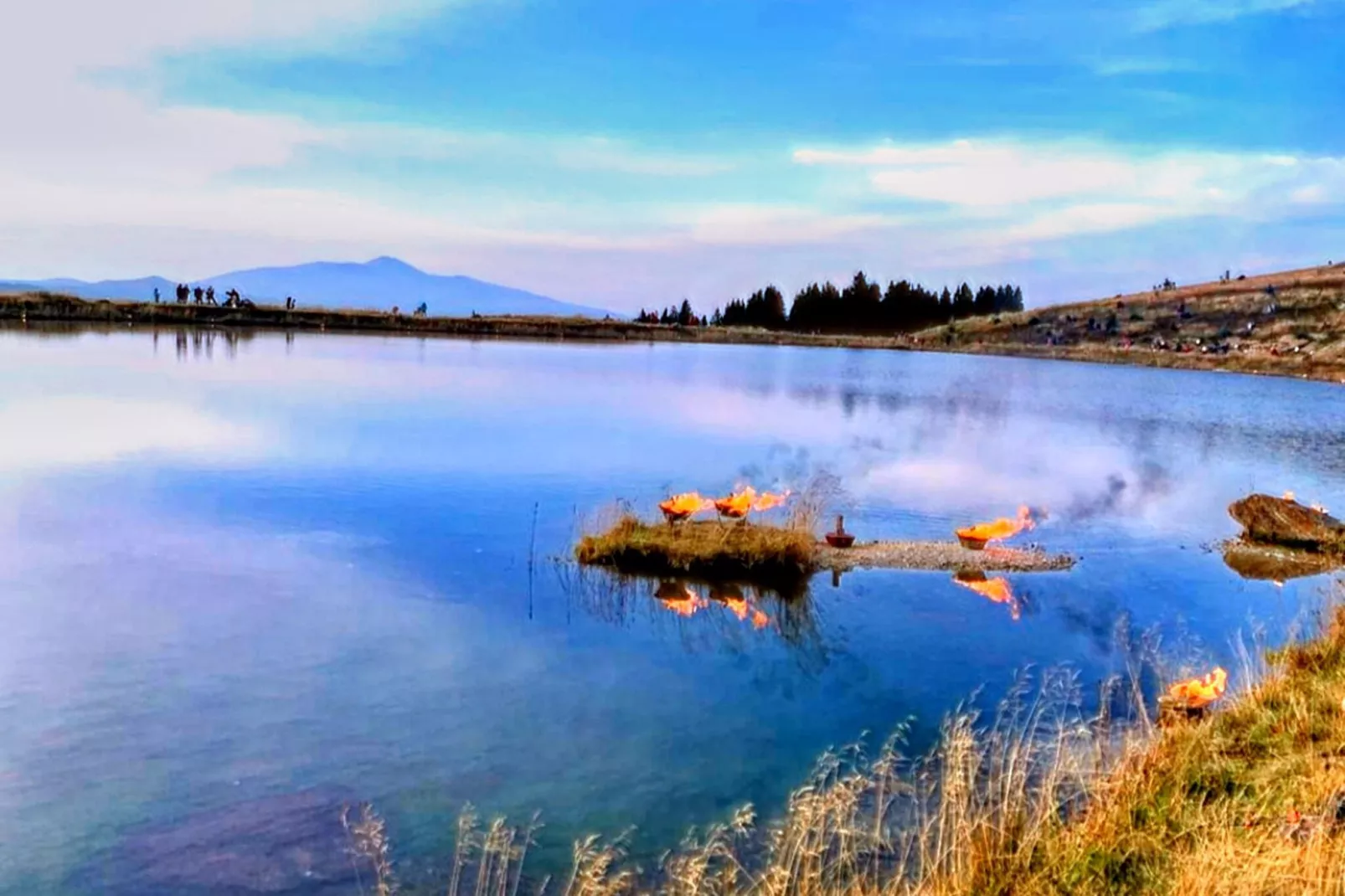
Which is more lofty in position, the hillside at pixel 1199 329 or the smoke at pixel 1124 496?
the hillside at pixel 1199 329

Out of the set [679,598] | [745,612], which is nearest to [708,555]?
[679,598]

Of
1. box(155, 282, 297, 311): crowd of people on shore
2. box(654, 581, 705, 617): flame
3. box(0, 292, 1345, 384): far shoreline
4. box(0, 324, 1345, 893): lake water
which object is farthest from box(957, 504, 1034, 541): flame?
box(155, 282, 297, 311): crowd of people on shore

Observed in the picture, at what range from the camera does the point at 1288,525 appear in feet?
60.7

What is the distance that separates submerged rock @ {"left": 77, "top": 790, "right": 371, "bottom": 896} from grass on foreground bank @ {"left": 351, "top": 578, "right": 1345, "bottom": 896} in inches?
9.3

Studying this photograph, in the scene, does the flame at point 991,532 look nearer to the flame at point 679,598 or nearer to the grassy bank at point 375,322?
the flame at point 679,598

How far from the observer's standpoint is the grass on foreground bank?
564 cm

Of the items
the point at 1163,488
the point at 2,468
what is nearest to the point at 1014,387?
the point at 1163,488

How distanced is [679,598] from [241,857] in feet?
24.9

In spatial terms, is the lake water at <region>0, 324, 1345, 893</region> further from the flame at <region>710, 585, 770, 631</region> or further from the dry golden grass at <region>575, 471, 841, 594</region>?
the dry golden grass at <region>575, 471, 841, 594</region>

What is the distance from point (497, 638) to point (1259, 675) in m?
7.26

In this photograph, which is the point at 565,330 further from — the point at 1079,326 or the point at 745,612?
the point at 745,612

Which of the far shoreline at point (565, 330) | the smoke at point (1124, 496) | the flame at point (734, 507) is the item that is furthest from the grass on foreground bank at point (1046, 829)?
the far shoreline at point (565, 330)

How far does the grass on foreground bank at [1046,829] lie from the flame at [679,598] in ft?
15.1

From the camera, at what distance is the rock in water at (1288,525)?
59.7 feet
